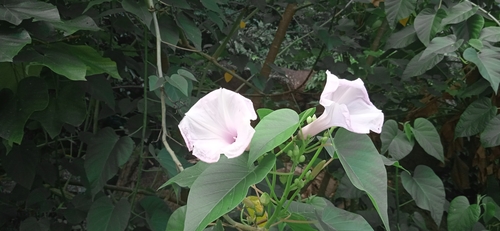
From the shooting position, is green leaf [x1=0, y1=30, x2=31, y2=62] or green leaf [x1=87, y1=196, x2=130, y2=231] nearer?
green leaf [x1=0, y1=30, x2=31, y2=62]

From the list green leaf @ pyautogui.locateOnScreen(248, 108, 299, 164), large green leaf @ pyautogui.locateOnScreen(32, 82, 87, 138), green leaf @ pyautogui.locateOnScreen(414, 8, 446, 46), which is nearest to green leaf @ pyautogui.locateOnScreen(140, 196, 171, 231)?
large green leaf @ pyautogui.locateOnScreen(32, 82, 87, 138)

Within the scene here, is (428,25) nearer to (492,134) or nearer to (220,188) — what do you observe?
(492,134)

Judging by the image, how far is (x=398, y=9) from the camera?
42.1 inches

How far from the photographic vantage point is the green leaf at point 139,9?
88 centimetres

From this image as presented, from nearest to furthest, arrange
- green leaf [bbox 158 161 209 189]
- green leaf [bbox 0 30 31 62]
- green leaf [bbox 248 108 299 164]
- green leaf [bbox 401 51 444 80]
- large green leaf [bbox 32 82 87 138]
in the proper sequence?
1. green leaf [bbox 248 108 299 164]
2. green leaf [bbox 158 161 209 189]
3. green leaf [bbox 0 30 31 62]
4. large green leaf [bbox 32 82 87 138]
5. green leaf [bbox 401 51 444 80]

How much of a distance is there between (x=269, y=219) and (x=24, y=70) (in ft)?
2.40

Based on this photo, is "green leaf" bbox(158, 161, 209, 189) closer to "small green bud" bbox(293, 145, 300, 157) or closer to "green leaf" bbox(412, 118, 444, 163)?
"small green bud" bbox(293, 145, 300, 157)

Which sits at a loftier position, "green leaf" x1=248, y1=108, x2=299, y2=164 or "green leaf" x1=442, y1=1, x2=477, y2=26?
"green leaf" x1=442, y1=1, x2=477, y2=26

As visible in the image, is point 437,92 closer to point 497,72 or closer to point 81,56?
point 497,72

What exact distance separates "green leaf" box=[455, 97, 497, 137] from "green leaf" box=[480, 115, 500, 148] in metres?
0.06

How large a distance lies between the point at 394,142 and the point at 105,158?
0.67 meters

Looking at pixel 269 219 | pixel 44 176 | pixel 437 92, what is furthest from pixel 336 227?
pixel 437 92

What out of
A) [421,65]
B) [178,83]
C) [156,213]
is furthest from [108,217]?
[421,65]

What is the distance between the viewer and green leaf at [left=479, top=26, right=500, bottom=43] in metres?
0.98
